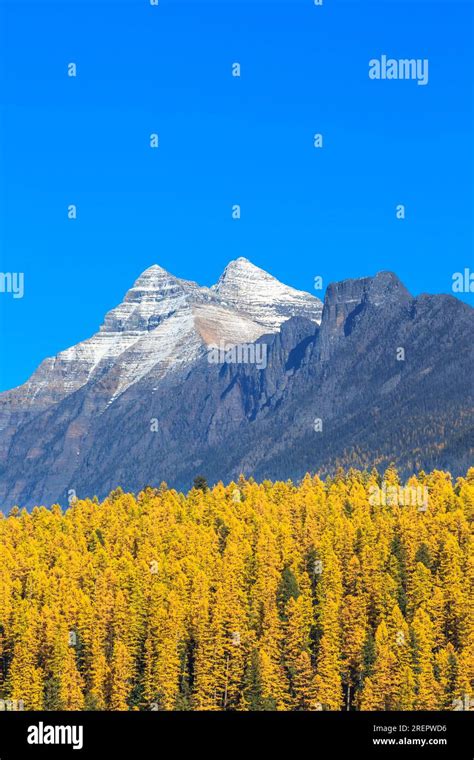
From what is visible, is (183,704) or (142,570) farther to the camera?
(142,570)

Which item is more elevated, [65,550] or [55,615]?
[65,550]

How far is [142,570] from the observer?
164 meters

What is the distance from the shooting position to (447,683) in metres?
144

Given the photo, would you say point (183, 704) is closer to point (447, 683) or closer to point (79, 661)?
point (79, 661)

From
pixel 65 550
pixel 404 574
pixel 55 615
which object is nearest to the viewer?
pixel 55 615

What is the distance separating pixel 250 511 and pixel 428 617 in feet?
164
